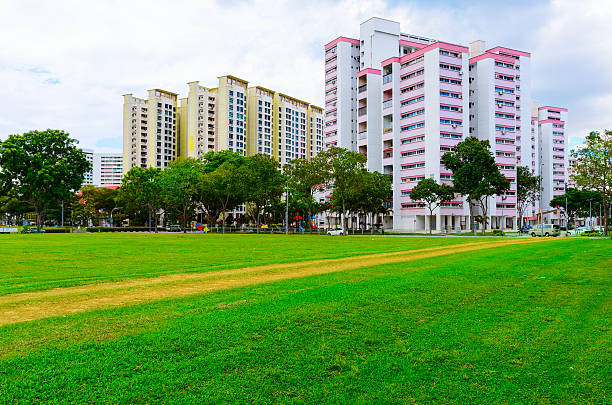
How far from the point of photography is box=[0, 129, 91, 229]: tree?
73.1 meters

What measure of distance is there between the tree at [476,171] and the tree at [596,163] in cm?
1887

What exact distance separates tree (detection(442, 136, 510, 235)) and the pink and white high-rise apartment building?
16.2 meters

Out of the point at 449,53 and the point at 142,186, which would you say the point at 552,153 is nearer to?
the point at 449,53

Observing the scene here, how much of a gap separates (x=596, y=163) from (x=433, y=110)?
1822 inches

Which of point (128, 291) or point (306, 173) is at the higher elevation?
point (306, 173)

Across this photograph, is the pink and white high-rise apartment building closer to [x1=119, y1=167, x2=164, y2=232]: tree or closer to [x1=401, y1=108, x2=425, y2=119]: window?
[x1=401, y1=108, x2=425, y2=119]: window

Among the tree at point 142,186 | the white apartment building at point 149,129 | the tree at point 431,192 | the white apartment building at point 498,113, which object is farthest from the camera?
the white apartment building at point 149,129

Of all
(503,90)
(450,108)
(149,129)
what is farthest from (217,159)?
(149,129)

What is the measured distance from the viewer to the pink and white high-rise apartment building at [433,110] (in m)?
93.4

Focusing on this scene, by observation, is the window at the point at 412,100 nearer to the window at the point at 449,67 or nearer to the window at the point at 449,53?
the window at the point at 449,67

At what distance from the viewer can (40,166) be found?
246 ft

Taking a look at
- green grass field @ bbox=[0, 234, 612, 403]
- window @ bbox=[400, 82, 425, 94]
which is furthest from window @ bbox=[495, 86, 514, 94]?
green grass field @ bbox=[0, 234, 612, 403]

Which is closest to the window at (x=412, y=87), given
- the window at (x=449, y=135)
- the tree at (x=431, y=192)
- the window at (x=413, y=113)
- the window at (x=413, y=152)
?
the window at (x=413, y=113)

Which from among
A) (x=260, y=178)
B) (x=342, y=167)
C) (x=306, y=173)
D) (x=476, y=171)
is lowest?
(x=260, y=178)
